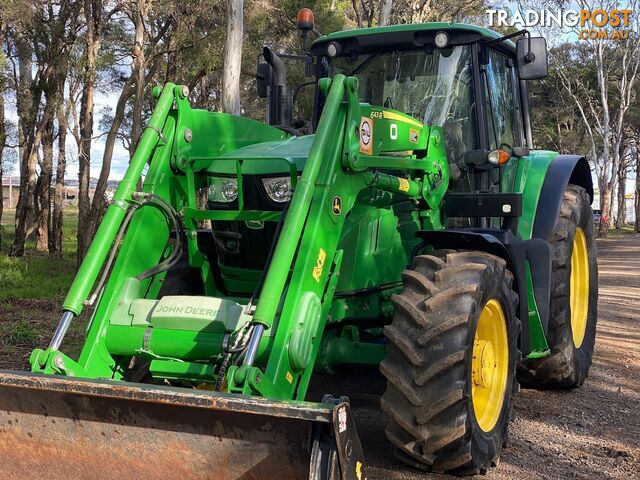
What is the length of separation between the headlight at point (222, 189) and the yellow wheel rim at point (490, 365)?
1613 mm

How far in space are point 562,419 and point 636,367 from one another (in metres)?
2.06

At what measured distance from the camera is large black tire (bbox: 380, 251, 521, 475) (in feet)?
12.3

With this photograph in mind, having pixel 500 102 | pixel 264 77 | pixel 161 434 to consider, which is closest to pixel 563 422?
pixel 500 102

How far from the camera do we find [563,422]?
5145 millimetres

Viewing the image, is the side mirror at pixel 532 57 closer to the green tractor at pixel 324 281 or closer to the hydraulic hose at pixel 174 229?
the green tractor at pixel 324 281

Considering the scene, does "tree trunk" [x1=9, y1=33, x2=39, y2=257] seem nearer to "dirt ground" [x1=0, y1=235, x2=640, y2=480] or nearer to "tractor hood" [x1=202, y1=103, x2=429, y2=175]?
"dirt ground" [x1=0, y1=235, x2=640, y2=480]

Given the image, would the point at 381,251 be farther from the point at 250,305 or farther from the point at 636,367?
the point at 636,367

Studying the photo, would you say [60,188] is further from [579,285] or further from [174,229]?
[174,229]

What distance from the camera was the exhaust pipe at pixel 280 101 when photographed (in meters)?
5.66

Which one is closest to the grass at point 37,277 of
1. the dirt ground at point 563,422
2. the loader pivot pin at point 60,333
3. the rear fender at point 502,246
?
the dirt ground at point 563,422

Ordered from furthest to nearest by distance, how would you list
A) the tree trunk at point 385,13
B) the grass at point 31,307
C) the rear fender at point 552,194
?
the tree trunk at point 385,13 → the grass at point 31,307 → the rear fender at point 552,194

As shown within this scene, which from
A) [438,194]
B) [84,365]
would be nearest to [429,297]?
[438,194]

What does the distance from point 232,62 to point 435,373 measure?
34.6 feet

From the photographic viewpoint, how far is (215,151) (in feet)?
16.7
